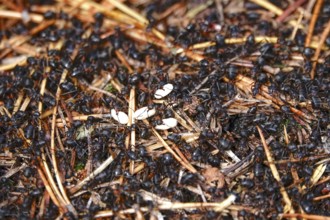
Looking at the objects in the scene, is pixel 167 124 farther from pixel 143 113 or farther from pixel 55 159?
pixel 55 159

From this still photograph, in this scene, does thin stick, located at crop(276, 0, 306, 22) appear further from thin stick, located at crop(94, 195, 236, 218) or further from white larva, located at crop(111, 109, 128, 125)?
thin stick, located at crop(94, 195, 236, 218)

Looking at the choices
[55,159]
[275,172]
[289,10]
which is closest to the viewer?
[275,172]

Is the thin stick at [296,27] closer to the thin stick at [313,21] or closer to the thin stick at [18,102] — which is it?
the thin stick at [313,21]

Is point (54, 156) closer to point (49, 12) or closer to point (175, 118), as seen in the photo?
point (175, 118)

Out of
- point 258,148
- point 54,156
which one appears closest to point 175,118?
point 258,148

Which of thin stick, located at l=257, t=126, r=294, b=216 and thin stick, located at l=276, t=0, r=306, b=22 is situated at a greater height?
thin stick, located at l=276, t=0, r=306, b=22

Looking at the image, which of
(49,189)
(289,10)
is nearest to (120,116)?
(49,189)

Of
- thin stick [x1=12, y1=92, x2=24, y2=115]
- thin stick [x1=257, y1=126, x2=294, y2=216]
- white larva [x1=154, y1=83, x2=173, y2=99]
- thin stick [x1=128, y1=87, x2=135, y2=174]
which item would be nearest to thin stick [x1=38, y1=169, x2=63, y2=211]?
thin stick [x1=128, y1=87, x2=135, y2=174]

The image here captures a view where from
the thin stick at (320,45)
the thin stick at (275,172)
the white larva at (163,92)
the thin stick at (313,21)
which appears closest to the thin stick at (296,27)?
the thin stick at (313,21)
